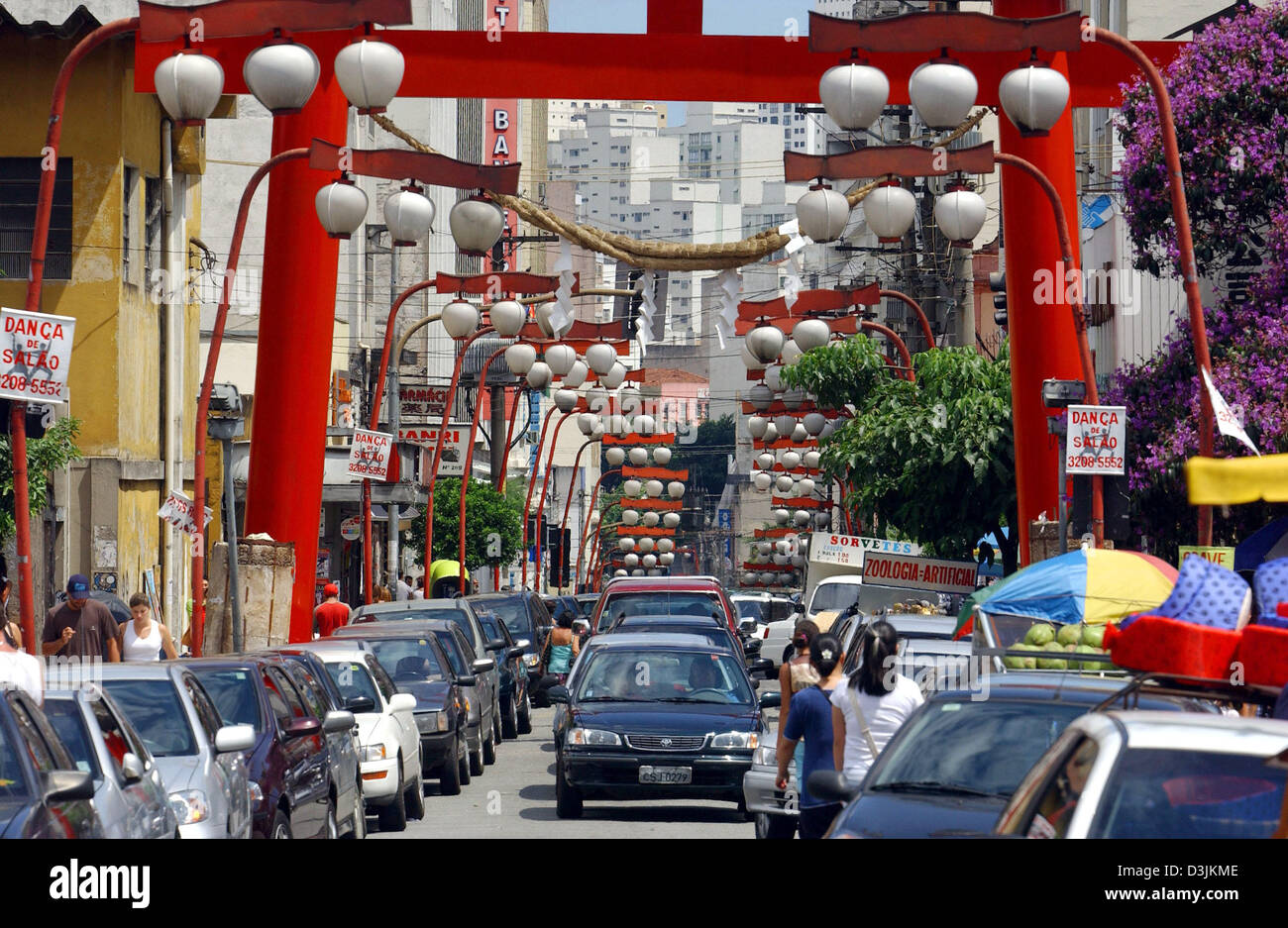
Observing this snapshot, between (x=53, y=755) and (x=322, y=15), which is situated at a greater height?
(x=322, y=15)

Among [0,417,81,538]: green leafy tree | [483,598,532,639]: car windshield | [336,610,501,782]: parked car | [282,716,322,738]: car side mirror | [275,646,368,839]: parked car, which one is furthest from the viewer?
[483,598,532,639]: car windshield

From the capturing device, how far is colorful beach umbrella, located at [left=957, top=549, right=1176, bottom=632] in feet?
49.8

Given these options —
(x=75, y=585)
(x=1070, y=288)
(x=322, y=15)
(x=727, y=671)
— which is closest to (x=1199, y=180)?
(x=1070, y=288)

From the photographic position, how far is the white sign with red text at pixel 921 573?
30625 millimetres

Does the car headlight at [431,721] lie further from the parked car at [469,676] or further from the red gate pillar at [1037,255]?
the red gate pillar at [1037,255]

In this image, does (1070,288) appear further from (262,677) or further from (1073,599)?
(262,677)

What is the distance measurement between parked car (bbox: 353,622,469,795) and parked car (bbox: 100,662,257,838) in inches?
259

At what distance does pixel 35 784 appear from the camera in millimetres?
8703

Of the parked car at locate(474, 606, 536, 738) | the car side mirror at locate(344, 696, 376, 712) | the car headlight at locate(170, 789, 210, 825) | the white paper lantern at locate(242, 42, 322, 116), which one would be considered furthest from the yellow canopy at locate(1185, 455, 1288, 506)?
the parked car at locate(474, 606, 536, 738)

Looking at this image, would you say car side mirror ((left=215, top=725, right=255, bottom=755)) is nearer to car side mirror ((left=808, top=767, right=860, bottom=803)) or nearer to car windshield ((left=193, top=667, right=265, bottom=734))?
car windshield ((left=193, top=667, right=265, bottom=734))

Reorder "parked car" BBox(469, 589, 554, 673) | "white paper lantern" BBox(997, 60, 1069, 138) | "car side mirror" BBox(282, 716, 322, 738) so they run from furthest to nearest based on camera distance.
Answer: "parked car" BBox(469, 589, 554, 673) → "white paper lantern" BBox(997, 60, 1069, 138) → "car side mirror" BBox(282, 716, 322, 738)

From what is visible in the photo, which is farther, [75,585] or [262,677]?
[75,585]
